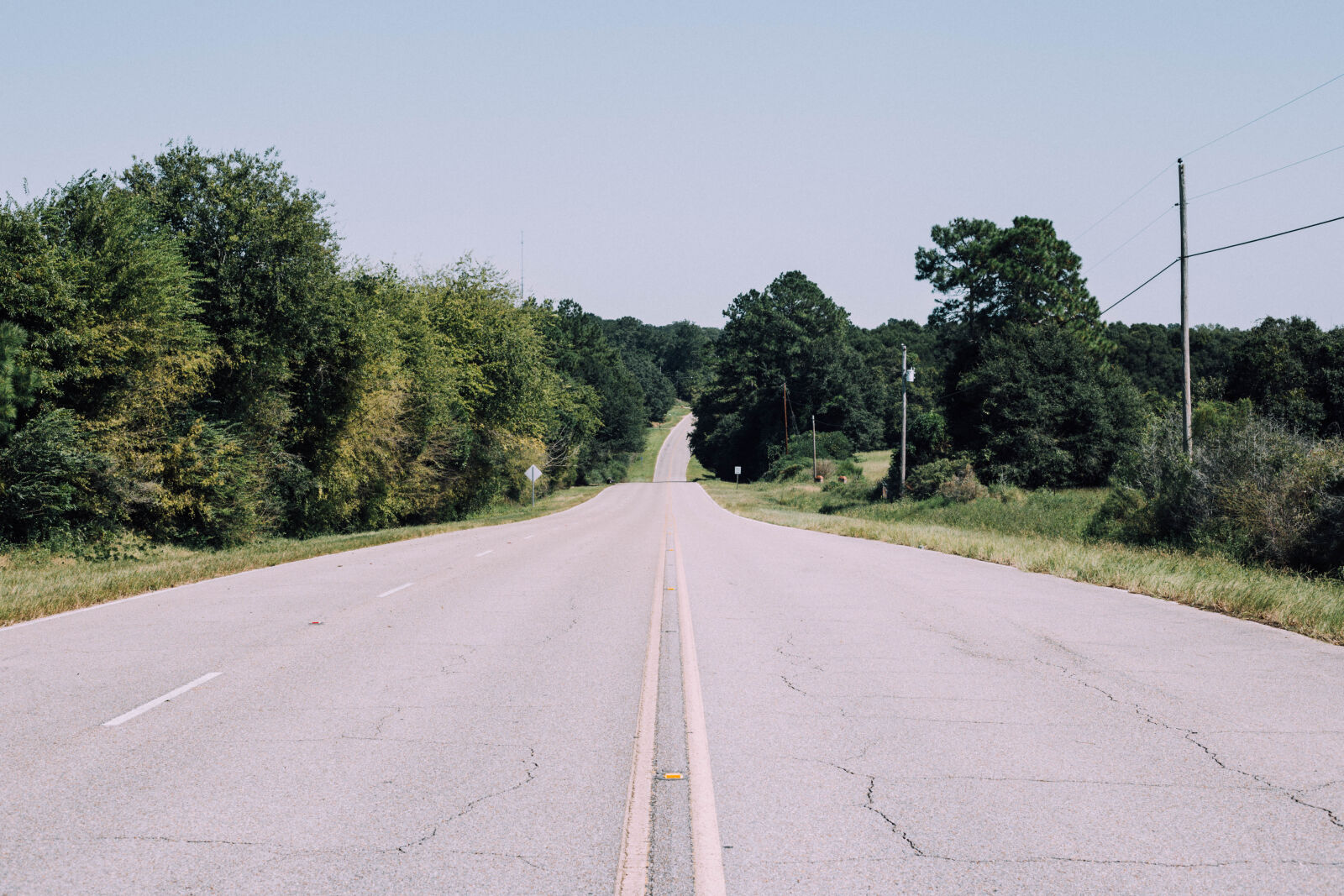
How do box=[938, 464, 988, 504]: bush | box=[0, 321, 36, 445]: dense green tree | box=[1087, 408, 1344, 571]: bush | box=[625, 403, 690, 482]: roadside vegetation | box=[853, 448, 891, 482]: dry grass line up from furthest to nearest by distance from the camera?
box=[625, 403, 690, 482]: roadside vegetation
box=[853, 448, 891, 482]: dry grass
box=[938, 464, 988, 504]: bush
box=[0, 321, 36, 445]: dense green tree
box=[1087, 408, 1344, 571]: bush

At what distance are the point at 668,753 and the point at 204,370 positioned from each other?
27950 millimetres

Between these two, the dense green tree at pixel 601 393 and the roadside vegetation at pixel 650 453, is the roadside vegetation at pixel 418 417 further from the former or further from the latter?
the roadside vegetation at pixel 650 453

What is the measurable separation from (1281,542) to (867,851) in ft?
66.4

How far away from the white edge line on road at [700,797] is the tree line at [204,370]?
67.3 ft

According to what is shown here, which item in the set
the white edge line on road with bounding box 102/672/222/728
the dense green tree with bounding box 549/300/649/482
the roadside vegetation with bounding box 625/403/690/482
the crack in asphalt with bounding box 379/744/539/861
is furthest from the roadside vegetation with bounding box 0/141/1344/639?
the roadside vegetation with bounding box 625/403/690/482

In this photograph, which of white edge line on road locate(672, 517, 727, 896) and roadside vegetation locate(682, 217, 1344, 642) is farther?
roadside vegetation locate(682, 217, 1344, 642)

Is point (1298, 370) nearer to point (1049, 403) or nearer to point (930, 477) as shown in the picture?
point (1049, 403)

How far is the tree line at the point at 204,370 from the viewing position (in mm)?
22594

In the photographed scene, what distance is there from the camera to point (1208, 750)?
6.02m

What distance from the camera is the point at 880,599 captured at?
13.7m

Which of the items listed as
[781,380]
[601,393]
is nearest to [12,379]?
[781,380]

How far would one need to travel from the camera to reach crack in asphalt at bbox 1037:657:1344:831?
4.92 meters

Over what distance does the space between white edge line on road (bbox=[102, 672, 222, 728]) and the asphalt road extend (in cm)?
4

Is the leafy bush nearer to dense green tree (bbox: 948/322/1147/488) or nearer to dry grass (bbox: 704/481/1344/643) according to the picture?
dense green tree (bbox: 948/322/1147/488)
